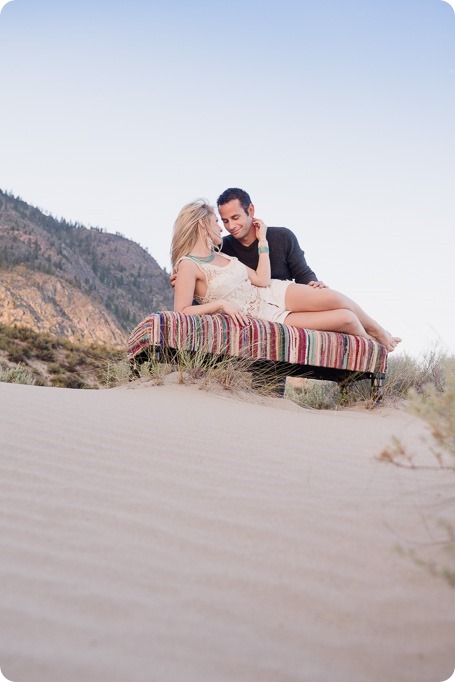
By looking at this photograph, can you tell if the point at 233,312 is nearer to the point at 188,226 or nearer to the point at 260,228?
the point at 188,226

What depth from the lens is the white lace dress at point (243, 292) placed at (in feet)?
18.8

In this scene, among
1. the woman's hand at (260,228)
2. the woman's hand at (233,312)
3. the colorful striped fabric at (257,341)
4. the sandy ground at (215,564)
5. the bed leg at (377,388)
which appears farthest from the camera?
the woman's hand at (260,228)

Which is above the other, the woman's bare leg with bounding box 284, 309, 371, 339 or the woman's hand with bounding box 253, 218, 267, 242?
the woman's hand with bounding box 253, 218, 267, 242

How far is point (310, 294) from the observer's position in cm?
598

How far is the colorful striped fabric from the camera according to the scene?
526 cm

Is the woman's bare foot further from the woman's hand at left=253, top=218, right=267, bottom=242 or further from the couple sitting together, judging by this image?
the woman's hand at left=253, top=218, right=267, bottom=242

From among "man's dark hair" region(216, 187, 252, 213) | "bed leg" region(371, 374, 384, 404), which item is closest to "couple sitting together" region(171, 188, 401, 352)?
"man's dark hair" region(216, 187, 252, 213)

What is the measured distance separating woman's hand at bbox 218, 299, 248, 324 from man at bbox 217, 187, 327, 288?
1.03 m

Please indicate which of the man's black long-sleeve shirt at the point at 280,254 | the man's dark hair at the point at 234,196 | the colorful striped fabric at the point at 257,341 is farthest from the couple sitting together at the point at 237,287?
the man's black long-sleeve shirt at the point at 280,254

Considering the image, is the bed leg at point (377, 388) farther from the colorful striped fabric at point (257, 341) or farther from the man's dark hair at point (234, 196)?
the man's dark hair at point (234, 196)

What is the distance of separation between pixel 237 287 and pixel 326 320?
89 centimetres

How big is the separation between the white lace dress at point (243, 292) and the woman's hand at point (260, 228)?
1.67ft

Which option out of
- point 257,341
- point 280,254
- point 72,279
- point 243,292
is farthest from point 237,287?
point 72,279

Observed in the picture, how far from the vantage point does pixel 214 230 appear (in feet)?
19.6
